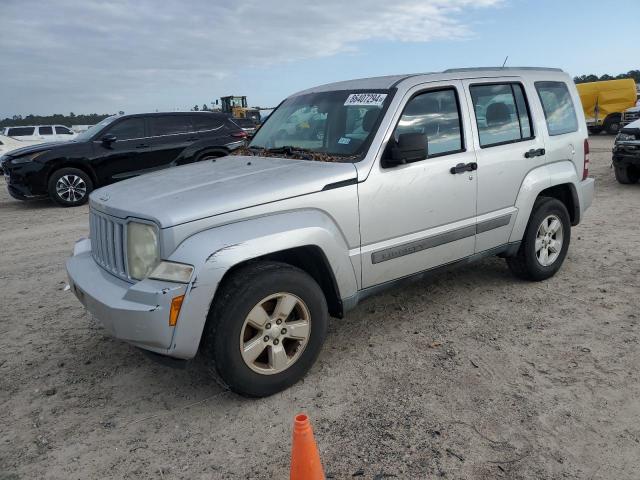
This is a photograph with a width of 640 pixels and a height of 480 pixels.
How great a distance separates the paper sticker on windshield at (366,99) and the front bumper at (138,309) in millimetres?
1953

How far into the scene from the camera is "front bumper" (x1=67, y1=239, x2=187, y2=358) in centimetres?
269

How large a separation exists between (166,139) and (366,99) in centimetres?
788

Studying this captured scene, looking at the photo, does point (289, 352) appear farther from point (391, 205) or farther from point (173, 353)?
point (391, 205)

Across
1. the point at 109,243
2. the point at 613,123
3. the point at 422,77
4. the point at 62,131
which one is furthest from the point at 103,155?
the point at 613,123

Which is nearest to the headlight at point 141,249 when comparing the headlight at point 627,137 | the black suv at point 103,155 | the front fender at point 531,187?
the front fender at point 531,187

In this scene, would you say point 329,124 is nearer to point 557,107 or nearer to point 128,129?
point 557,107

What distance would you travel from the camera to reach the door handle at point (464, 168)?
12.8ft

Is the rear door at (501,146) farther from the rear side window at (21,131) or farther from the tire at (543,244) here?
the rear side window at (21,131)

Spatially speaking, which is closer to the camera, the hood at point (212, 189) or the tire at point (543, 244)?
the hood at point (212, 189)

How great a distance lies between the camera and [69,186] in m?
10.2

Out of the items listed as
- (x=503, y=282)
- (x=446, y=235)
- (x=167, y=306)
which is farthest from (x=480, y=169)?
(x=167, y=306)

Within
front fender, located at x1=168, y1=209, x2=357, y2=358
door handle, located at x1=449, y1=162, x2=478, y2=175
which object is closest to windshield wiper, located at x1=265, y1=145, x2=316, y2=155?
front fender, located at x1=168, y1=209, x2=357, y2=358

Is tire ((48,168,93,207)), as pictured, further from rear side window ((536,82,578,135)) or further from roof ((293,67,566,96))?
rear side window ((536,82,578,135))

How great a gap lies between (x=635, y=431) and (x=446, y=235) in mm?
1736
